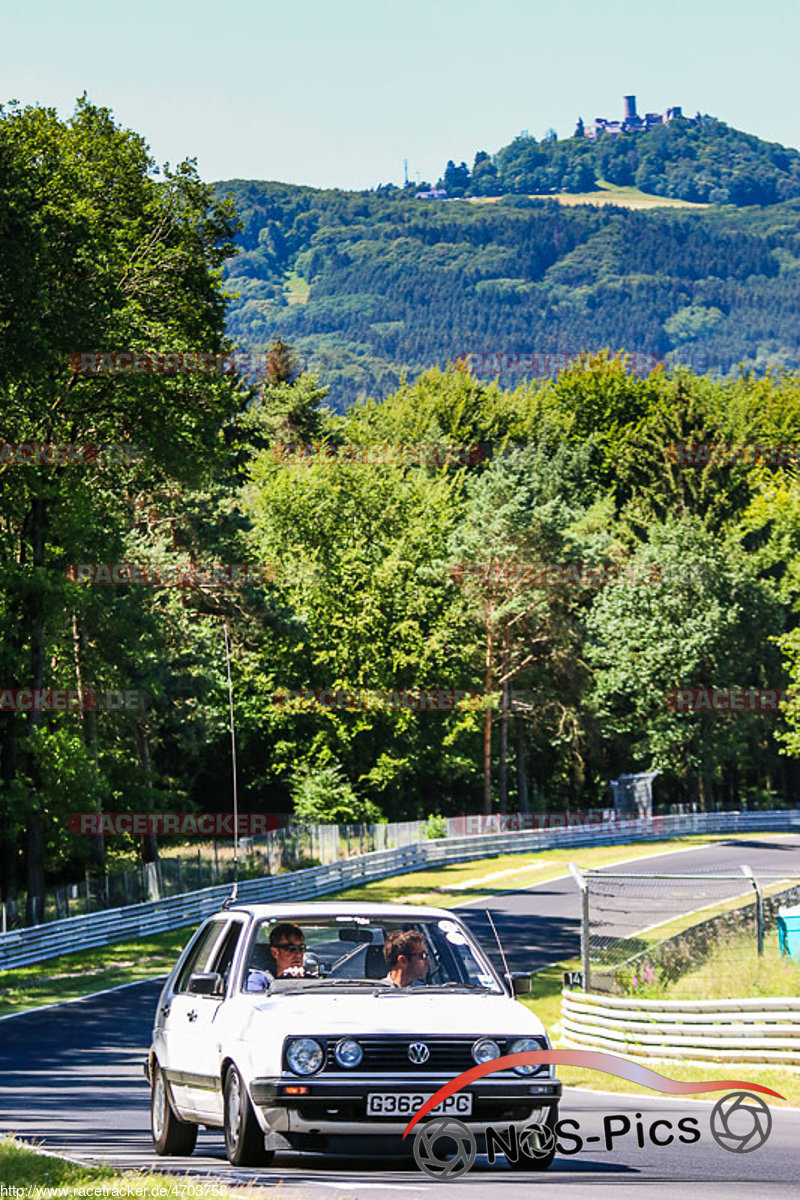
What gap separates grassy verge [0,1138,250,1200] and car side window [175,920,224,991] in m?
1.50

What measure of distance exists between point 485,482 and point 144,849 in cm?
3045

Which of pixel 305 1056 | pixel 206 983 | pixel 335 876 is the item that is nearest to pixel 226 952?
pixel 206 983

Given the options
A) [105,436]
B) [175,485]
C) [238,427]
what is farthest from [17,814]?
[238,427]

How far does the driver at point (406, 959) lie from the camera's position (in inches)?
405

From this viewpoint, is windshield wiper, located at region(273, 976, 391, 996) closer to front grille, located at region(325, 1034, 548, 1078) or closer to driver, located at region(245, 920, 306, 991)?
driver, located at region(245, 920, 306, 991)

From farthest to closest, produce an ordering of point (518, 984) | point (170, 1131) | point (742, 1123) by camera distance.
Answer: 1. point (742, 1123)
2. point (170, 1131)
3. point (518, 984)

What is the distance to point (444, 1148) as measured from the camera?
30.9 feet

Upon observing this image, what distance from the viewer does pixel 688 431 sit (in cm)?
8794

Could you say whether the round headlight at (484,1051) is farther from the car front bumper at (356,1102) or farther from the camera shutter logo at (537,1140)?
the camera shutter logo at (537,1140)

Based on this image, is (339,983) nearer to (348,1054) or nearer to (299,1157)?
(348,1054)

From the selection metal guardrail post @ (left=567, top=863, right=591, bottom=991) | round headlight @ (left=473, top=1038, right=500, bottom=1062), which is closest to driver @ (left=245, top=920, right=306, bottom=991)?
round headlight @ (left=473, top=1038, right=500, bottom=1062)

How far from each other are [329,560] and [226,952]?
63675 millimetres

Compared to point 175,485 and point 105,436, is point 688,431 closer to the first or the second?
point 175,485

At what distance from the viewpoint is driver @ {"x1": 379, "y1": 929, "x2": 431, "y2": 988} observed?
405 inches
